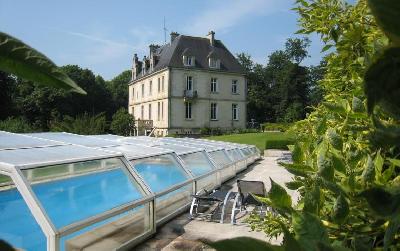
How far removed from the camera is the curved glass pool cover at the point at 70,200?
5.77 meters

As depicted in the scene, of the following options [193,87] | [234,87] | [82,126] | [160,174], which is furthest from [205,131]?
[160,174]

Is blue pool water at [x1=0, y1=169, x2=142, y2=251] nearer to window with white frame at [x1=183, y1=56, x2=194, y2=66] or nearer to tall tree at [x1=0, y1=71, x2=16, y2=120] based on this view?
tall tree at [x1=0, y1=71, x2=16, y2=120]

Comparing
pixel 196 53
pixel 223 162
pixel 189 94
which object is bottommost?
pixel 223 162

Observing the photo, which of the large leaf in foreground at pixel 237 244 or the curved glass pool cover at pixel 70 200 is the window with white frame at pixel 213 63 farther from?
the large leaf in foreground at pixel 237 244

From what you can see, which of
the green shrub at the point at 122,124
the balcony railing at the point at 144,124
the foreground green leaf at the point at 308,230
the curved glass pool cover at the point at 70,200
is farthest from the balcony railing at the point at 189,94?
the foreground green leaf at the point at 308,230

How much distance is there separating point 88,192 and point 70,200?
633 mm

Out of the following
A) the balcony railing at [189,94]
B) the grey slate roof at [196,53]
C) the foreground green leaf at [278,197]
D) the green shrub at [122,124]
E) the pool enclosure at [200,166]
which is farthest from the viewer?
the grey slate roof at [196,53]

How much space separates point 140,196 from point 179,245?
155 centimetres

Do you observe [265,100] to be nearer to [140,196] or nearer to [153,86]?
[153,86]

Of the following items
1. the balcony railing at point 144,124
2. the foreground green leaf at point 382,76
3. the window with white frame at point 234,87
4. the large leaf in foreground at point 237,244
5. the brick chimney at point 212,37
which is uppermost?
the brick chimney at point 212,37

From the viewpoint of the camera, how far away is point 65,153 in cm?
798

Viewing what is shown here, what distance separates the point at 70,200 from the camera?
30.0 feet

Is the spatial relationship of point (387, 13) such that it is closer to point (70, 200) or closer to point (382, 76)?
point (382, 76)

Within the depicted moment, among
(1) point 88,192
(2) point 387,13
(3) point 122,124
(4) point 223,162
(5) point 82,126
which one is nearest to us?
(2) point 387,13
